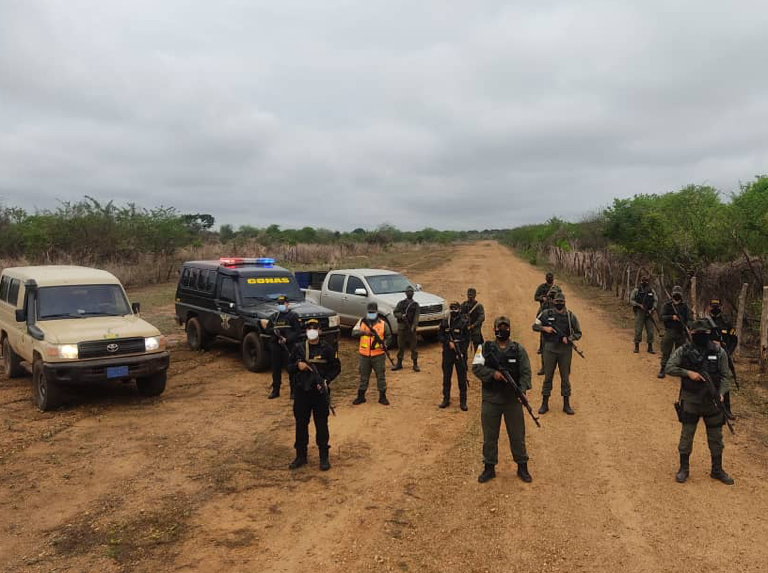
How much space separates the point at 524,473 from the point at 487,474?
1.29 feet

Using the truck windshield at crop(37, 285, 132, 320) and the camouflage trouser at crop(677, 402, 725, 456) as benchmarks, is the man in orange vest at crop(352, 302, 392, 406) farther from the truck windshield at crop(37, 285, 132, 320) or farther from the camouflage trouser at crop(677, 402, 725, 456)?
the truck windshield at crop(37, 285, 132, 320)

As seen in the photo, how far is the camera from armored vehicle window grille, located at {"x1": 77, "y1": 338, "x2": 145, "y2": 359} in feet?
24.3

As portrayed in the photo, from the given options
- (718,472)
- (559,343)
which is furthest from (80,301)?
(718,472)

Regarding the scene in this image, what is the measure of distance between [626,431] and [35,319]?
874 cm

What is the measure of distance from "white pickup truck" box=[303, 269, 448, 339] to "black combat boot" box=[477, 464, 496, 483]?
6.25 m

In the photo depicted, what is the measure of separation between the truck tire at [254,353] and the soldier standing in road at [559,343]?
4.95 meters

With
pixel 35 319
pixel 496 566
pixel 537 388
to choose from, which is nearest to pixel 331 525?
pixel 496 566

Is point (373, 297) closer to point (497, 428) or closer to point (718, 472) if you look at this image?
point (497, 428)

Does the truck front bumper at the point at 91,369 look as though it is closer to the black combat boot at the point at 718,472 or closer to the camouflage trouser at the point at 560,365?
the camouflage trouser at the point at 560,365

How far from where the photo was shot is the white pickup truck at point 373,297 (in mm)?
11891

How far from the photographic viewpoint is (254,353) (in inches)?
395

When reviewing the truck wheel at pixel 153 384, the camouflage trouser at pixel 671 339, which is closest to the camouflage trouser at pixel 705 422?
the camouflage trouser at pixel 671 339

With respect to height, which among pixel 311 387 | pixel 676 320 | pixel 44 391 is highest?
Answer: pixel 676 320

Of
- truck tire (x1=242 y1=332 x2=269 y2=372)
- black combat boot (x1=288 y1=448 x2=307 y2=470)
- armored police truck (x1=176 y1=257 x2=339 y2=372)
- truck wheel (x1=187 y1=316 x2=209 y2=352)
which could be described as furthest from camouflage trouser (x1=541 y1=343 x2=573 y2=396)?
truck wheel (x1=187 y1=316 x2=209 y2=352)
